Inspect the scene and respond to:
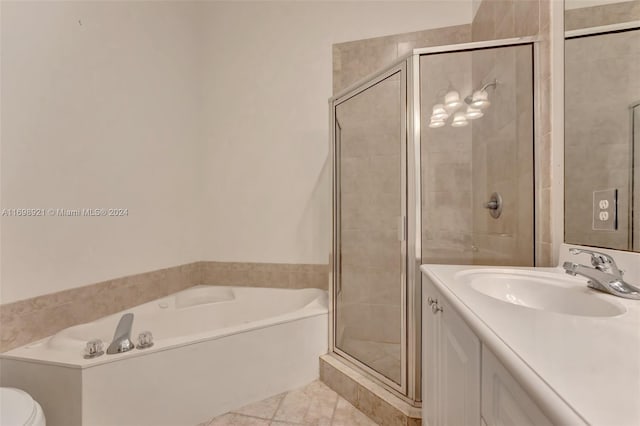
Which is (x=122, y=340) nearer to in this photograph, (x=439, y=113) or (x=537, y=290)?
(x=537, y=290)

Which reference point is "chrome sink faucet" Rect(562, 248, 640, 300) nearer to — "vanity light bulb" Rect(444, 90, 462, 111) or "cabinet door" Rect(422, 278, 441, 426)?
"cabinet door" Rect(422, 278, 441, 426)

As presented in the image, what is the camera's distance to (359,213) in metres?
1.94

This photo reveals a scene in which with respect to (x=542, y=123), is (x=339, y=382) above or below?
below

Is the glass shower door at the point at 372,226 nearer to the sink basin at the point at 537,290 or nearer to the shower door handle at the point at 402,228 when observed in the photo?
the shower door handle at the point at 402,228

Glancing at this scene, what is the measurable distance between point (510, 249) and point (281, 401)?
4.69 feet

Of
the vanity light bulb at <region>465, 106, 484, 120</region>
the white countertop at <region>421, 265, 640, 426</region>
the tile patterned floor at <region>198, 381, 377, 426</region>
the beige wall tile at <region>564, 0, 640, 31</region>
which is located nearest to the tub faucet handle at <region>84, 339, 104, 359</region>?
the tile patterned floor at <region>198, 381, 377, 426</region>

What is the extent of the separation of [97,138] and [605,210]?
2.32m

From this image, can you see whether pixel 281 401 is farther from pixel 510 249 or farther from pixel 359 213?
pixel 510 249

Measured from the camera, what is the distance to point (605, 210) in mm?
893

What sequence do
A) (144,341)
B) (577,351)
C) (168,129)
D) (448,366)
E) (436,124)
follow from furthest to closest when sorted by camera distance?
(168,129)
(436,124)
(144,341)
(448,366)
(577,351)

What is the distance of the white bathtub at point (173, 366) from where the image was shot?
1167 mm

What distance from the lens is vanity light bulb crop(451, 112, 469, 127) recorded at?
58.8 inches

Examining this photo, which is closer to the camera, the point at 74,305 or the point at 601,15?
the point at 601,15

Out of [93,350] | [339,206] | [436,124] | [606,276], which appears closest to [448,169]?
[436,124]
